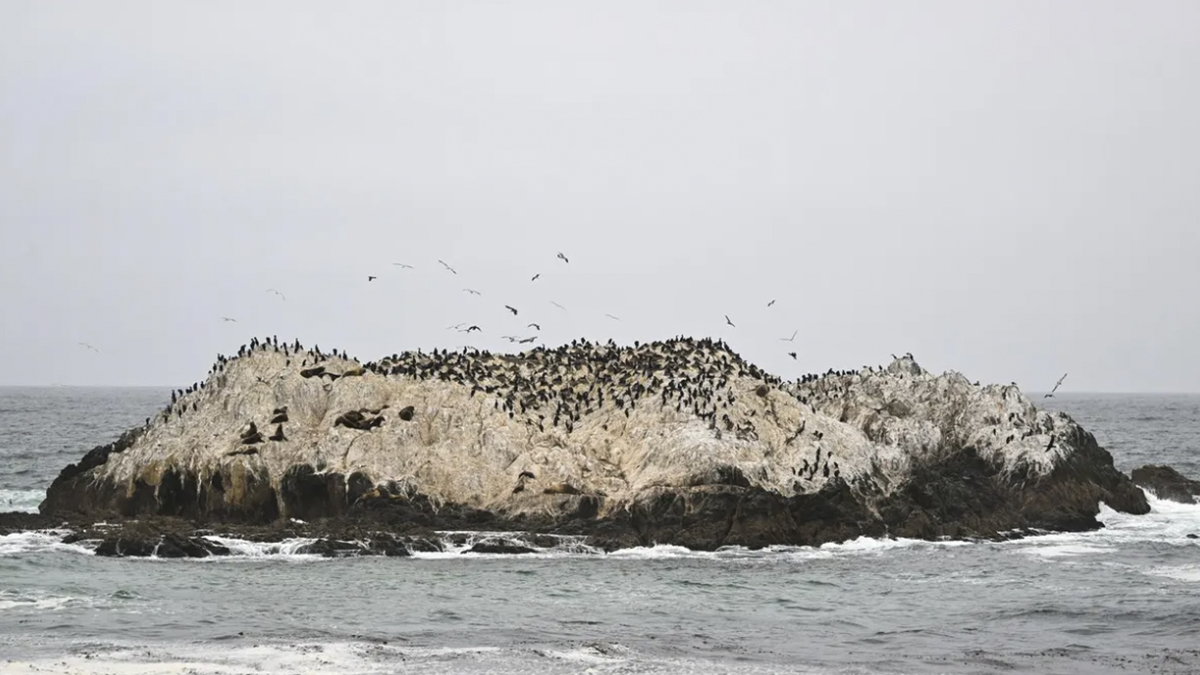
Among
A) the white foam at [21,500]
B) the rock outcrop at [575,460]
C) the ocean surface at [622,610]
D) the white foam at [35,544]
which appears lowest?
the ocean surface at [622,610]

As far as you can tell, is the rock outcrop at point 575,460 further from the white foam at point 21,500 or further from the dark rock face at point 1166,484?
the dark rock face at point 1166,484

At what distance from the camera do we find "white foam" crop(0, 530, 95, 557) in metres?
39.2

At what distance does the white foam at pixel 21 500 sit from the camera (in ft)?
169

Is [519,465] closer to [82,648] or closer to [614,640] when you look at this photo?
[614,640]

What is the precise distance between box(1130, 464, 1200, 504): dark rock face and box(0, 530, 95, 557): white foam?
41.3 metres

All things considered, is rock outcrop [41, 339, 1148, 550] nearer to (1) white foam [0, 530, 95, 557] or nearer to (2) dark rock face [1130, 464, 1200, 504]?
(1) white foam [0, 530, 95, 557]

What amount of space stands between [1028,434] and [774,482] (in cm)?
1310

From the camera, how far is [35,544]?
40.2 meters

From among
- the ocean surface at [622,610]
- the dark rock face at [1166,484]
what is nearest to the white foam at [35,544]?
the ocean surface at [622,610]

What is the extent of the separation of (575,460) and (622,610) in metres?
13.0

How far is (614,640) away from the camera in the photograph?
29188 mm

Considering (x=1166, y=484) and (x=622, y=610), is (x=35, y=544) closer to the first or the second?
(x=622, y=610)

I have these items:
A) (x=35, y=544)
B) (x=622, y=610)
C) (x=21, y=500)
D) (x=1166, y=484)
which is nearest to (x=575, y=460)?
(x=622, y=610)

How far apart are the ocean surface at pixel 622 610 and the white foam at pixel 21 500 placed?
11.4 m
